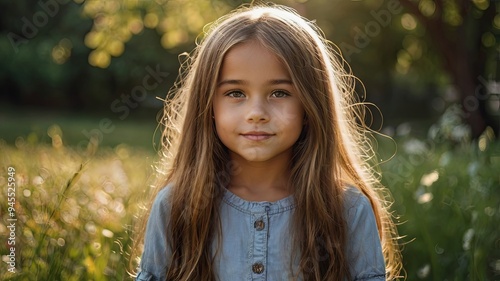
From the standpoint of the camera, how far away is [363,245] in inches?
86.4

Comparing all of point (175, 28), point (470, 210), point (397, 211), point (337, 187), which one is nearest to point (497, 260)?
point (470, 210)

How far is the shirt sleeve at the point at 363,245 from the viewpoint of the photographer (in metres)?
2.19

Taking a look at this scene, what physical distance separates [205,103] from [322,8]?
13.7m

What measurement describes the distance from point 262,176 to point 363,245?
1.20ft

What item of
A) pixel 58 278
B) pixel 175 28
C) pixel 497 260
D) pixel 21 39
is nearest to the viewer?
pixel 58 278

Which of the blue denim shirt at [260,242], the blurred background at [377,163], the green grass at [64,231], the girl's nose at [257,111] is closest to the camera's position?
the girl's nose at [257,111]

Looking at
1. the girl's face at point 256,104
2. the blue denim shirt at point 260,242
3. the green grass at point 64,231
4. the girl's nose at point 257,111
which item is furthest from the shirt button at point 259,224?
the green grass at point 64,231

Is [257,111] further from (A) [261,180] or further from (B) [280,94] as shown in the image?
(A) [261,180]

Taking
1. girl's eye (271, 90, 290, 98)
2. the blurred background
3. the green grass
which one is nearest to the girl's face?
girl's eye (271, 90, 290, 98)

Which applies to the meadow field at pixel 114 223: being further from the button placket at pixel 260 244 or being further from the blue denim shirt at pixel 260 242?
the button placket at pixel 260 244

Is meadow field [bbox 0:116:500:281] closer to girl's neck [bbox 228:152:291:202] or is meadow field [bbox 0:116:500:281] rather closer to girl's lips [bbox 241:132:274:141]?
girl's neck [bbox 228:152:291:202]

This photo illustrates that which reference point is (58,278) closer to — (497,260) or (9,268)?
(9,268)

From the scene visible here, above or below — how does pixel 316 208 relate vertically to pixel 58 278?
above

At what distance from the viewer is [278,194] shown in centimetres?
224
